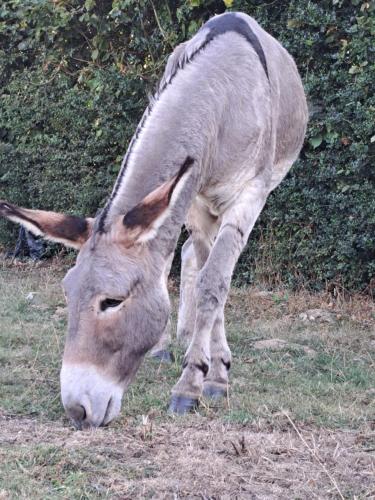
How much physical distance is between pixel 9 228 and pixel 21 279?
1915 millimetres

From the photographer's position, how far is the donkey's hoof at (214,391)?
4539 mm

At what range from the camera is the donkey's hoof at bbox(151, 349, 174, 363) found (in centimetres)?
544

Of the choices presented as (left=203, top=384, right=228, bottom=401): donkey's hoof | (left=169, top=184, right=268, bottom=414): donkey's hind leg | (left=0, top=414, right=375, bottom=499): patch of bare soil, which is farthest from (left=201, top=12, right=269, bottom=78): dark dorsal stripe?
(left=0, top=414, right=375, bottom=499): patch of bare soil

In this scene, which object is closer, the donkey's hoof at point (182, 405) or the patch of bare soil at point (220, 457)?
the patch of bare soil at point (220, 457)

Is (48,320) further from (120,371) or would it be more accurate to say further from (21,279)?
(120,371)

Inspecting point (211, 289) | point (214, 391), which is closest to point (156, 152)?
point (211, 289)

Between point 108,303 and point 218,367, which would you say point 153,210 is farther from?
point 218,367

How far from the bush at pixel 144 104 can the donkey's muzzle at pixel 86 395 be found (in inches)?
149

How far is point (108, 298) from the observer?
12.3 ft

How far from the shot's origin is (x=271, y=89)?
545cm

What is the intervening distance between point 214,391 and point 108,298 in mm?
1155

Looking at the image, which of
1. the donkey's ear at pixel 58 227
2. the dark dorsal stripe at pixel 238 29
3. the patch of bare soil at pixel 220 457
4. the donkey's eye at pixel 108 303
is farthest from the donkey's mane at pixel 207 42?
the patch of bare soil at pixel 220 457

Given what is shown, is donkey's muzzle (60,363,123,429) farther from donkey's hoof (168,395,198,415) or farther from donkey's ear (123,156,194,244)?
donkey's ear (123,156,194,244)

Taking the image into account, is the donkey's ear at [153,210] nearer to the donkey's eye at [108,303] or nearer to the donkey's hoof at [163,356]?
the donkey's eye at [108,303]
